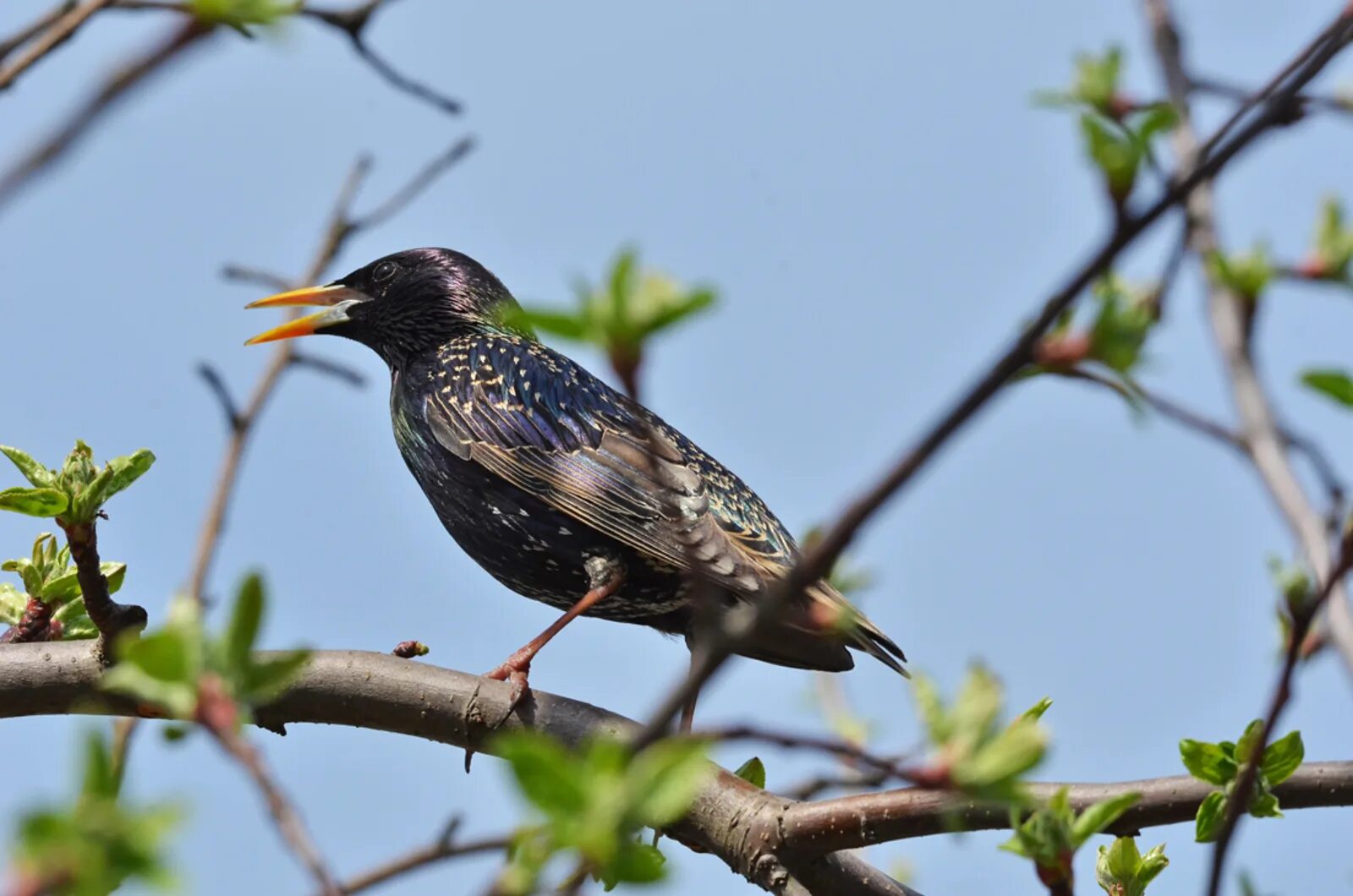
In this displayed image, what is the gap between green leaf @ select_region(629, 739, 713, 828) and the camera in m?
1.25

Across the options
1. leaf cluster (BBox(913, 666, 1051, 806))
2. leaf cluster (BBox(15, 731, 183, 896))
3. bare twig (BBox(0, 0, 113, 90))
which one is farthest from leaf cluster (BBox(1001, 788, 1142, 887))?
bare twig (BBox(0, 0, 113, 90))

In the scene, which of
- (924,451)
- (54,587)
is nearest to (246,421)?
(54,587)

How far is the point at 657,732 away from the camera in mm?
1201

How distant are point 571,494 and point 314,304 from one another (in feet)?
5.05

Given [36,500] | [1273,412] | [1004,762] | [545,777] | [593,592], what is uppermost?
[593,592]

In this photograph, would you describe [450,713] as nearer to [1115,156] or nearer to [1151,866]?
[1151,866]

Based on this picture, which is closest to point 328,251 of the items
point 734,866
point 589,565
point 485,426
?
point 485,426

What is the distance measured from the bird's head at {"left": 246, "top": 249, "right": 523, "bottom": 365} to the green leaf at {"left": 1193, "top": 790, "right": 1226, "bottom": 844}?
12.1 ft

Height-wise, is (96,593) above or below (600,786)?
above

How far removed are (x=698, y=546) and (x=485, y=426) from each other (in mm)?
963

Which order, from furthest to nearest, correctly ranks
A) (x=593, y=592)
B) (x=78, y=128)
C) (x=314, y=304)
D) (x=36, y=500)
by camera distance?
(x=314, y=304) → (x=593, y=592) → (x=36, y=500) → (x=78, y=128)

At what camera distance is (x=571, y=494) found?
467 cm

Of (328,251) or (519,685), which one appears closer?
(519,685)

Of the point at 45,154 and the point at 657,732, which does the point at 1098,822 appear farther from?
the point at 45,154
